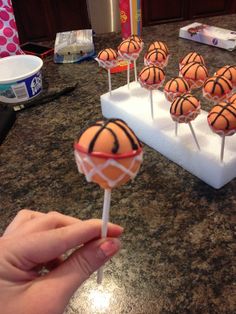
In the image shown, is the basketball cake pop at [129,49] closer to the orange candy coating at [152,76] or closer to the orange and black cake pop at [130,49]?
the orange and black cake pop at [130,49]

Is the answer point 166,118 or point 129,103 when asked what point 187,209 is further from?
point 129,103

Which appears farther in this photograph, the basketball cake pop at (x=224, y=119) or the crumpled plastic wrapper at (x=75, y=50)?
the crumpled plastic wrapper at (x=75, y=50)

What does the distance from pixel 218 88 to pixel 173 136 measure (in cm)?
16

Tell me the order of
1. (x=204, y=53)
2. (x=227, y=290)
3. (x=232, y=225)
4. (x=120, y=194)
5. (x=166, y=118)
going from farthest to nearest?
(x=204, y=53) → (x=166, y=118) → (x=120, y=194) → (x=232, y=225) → (x=227, y=290)

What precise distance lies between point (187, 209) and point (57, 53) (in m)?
0.97

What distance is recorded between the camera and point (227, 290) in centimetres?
55

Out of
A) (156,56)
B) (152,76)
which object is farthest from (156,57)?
(152,76)

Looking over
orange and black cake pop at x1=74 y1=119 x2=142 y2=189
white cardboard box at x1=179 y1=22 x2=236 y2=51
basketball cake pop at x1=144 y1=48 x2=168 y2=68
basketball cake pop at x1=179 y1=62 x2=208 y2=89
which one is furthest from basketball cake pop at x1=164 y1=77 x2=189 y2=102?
white cardboard box at x1=179 y1=22 x2=236 y2=51

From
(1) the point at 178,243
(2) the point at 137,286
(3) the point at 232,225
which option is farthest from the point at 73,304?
(3) the point at 232,225

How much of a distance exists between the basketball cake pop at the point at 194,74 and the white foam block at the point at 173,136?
104mm

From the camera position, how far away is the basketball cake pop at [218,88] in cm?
71

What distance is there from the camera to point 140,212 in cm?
70

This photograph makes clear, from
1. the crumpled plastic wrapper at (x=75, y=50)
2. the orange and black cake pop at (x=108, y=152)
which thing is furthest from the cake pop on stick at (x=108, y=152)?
the crumpled plastic wrapper at (x=75, y=50)

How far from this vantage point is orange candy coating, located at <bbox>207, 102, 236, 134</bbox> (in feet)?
2.01
